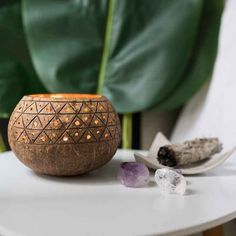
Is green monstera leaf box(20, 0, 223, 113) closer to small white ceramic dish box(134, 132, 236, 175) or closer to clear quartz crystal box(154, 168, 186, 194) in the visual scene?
small white ceramic dish box(134, 132, 236, 175)

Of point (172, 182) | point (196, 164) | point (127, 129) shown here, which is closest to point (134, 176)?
point (172, 182)

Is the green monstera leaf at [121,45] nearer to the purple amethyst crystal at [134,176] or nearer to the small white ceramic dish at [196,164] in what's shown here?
the small white ceramic dish at [196,164]

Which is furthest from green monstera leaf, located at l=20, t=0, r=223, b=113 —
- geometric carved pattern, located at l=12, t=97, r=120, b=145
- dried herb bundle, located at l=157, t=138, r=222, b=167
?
geometric carved pattern, located at l=12, t=97, r=120, b=145

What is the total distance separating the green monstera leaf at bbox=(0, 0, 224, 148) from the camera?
878 millimetres

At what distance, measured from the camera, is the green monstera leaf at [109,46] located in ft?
2.88

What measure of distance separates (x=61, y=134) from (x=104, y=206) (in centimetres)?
12

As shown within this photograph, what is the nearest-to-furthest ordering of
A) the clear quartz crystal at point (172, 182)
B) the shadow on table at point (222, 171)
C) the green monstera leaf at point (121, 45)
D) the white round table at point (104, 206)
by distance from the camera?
the white round table at point (104, 206), the clear quartz crystal at point (172, 182), the shadow on table at point (222, 171), the green monstera leaf at point (121, 45)

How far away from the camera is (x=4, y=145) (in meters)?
0.89

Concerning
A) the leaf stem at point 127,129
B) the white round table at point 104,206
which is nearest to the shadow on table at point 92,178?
the white round table at point 104,206

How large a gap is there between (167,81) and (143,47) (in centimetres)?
11

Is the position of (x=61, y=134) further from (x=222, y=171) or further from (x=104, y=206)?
(x=222, y=171)

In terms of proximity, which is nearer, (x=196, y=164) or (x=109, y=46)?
(x=196, y=164)

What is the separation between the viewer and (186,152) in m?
0.58

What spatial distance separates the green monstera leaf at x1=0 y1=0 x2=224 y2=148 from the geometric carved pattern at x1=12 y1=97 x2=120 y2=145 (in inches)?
15.7
